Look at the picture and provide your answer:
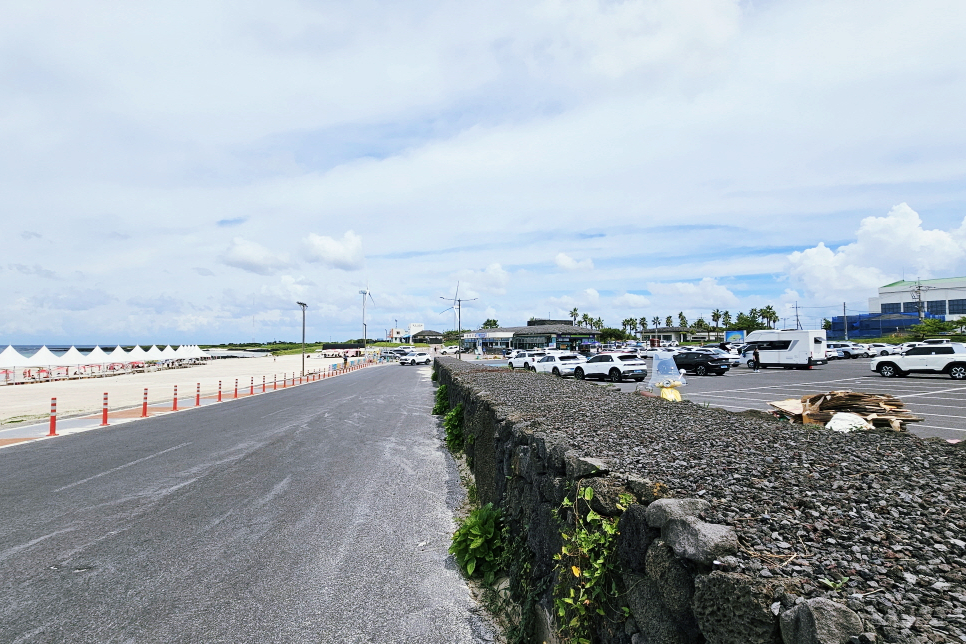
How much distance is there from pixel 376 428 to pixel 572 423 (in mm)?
9875

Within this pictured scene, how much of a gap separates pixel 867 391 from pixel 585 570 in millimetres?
25559

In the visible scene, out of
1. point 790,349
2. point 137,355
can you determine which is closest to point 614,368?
point 790,349

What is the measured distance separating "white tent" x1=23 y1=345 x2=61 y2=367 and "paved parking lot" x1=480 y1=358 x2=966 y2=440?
45.3m

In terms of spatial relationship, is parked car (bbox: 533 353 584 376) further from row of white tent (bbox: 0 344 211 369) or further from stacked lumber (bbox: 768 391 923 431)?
row of white tent (bbox: 0 344 211 369)

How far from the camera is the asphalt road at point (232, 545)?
4477mm

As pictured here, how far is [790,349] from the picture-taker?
37906 millimetres

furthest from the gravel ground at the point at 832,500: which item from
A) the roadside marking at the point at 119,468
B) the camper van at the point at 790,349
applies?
the camper van at the point at 790,349

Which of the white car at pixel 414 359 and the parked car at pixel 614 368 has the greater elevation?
the parked car at pixel 614 368

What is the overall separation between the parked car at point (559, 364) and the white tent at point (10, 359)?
37.9 meters

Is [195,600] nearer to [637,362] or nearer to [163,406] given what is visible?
[163,406]

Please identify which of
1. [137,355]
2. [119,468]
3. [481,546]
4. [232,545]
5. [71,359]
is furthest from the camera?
[137,355]

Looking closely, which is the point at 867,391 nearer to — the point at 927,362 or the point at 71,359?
the point at 927,362

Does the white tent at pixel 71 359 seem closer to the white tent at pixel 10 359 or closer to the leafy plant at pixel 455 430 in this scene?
the white tent at pixel 10 359

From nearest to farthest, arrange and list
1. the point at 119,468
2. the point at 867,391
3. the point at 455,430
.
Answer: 1. the point at 119,468
2. the point at 455,430
3. the point at 867,391
